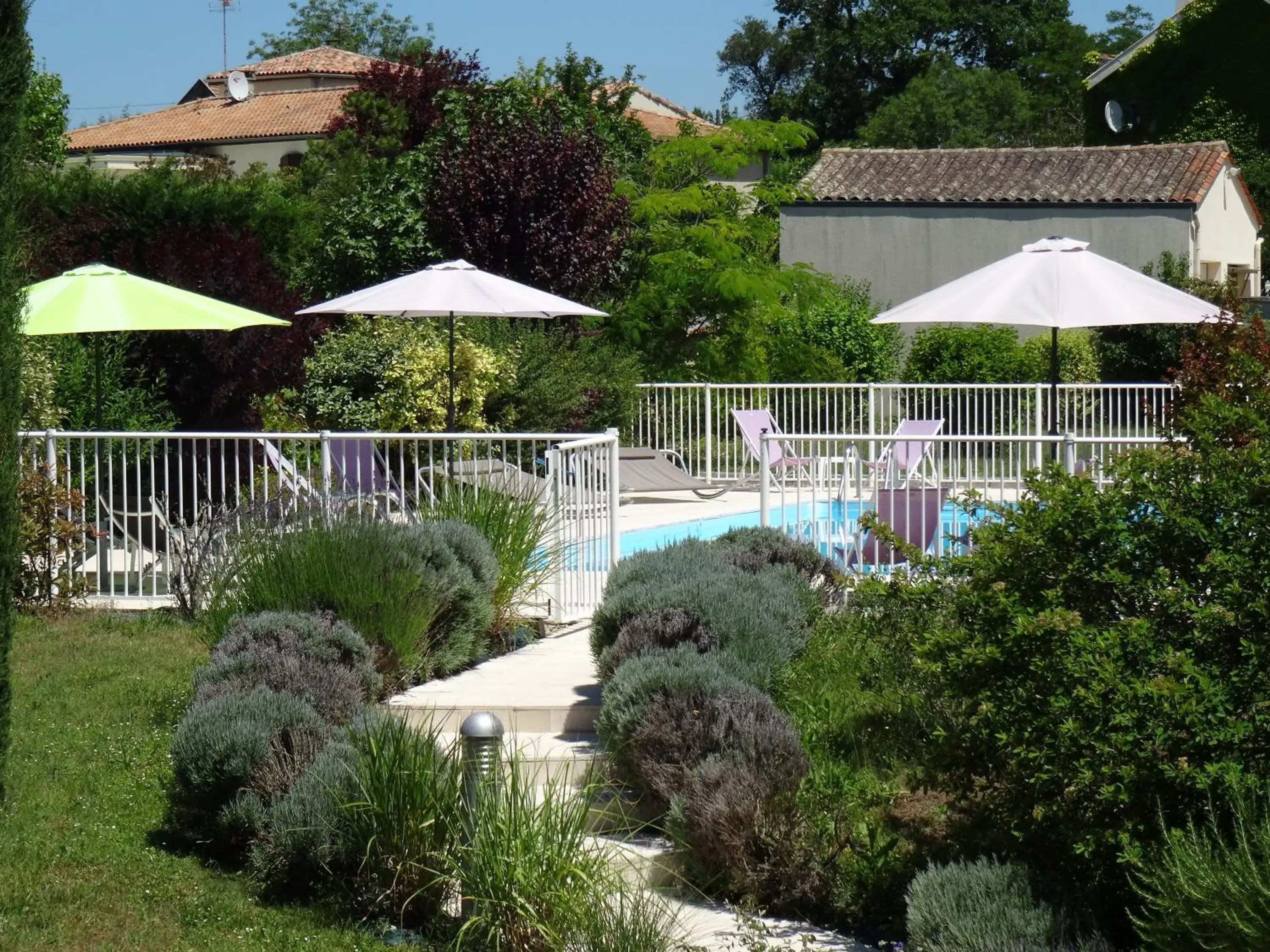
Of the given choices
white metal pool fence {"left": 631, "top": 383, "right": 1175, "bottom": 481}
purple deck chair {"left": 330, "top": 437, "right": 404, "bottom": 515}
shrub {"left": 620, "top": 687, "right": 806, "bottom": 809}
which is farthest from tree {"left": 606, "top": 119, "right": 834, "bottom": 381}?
shrub {"left": 620, "top": 687, "right": 806, "bottom": 809}

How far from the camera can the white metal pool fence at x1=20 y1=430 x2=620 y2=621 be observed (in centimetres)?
987

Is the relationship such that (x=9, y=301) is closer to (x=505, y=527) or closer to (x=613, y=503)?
(x=505, y=527)

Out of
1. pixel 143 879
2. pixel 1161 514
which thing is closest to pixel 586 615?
pixel 143 879

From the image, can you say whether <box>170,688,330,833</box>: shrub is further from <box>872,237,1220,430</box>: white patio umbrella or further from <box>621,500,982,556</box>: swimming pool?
<box>621,500,982,556</box>: swimming pool

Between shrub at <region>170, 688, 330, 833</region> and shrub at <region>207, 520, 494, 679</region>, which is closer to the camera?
shrub at <region>170, 688, 330, 833</region>

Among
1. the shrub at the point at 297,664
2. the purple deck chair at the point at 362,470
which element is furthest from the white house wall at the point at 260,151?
the shrub at the point at 297,664

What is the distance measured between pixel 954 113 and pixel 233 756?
55.0 metres

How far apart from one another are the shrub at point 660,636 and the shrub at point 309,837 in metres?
1.77

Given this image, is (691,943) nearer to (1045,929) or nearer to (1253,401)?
(1045,929)

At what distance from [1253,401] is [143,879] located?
4468 mm

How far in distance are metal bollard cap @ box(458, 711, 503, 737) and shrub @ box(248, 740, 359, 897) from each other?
580mm

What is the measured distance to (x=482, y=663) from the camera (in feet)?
29.5

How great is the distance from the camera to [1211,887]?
13.7 ft

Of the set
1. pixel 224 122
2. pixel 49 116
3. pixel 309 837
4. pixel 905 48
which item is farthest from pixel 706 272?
pixel 905 48
